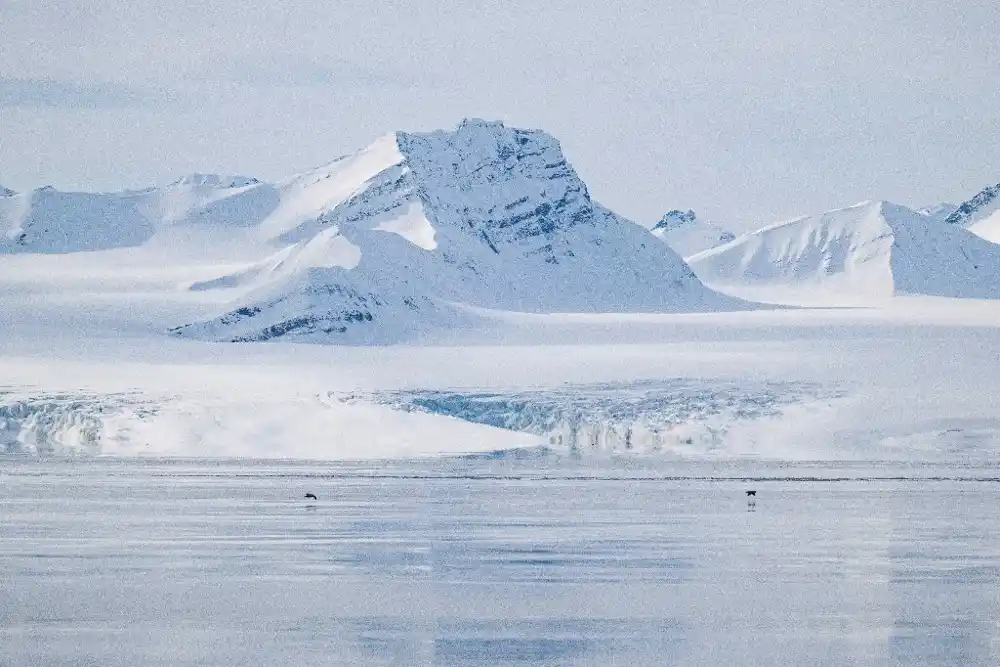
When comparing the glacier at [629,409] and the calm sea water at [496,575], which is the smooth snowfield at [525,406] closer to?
the glacier at [629,409]

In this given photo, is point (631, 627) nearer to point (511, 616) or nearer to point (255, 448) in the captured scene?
point (511, 616)

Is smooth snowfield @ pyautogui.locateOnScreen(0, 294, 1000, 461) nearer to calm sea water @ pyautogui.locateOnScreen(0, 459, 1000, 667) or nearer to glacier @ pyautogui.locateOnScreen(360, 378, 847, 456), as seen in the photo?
glacier @ pyautogui.locateOnScreen(360, 378, 847, 456)

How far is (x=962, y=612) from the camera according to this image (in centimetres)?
2739

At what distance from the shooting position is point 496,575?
31.5 metres

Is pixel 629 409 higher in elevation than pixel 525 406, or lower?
lower

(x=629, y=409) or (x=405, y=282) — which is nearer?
(x=629, y=409)

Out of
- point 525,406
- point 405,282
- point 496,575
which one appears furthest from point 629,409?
point 405,282

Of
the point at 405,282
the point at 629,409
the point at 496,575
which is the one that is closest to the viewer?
the point at 496,575

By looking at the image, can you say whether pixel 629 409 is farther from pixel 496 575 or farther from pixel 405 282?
pixel 405 282

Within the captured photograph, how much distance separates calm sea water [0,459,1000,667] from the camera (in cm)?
2475

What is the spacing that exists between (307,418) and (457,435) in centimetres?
700

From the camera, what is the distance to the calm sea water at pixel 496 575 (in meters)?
24.8

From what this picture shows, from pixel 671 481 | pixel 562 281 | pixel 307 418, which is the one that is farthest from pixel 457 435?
pixel 562 281

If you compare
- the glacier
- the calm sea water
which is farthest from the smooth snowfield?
the calm sea water
